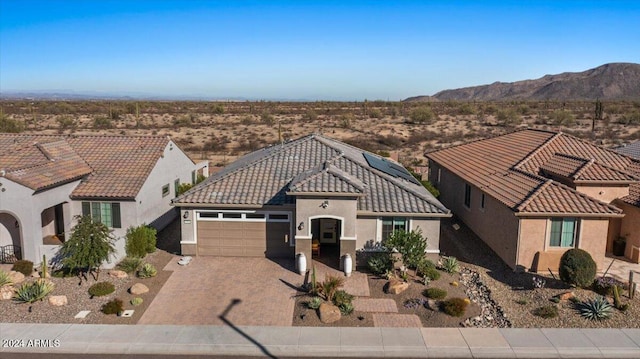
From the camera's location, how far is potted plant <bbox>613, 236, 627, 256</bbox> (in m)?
20.7

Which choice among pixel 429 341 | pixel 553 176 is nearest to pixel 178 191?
pixel 429 341

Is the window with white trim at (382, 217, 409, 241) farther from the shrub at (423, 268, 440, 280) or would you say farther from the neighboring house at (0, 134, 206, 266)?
the neighboring house at (0, 134, 206, 266)

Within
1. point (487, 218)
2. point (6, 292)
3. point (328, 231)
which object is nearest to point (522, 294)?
point (487, 218)

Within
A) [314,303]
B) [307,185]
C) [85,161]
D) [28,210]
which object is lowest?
[314,303]

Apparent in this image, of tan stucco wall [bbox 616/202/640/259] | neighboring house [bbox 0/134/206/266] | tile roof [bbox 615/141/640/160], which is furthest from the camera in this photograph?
tile roof [bbox 615/141/640/160]

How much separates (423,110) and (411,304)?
2468 inches

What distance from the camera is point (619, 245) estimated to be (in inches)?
818

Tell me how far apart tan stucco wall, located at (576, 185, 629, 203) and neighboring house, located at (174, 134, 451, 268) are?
6.80 m

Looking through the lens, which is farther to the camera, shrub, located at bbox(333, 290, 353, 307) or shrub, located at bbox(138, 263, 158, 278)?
shrub, located at bbox(138, 263, 158, 278)

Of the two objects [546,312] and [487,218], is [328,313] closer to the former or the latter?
[546,312]

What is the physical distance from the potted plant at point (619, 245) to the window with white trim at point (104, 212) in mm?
21613

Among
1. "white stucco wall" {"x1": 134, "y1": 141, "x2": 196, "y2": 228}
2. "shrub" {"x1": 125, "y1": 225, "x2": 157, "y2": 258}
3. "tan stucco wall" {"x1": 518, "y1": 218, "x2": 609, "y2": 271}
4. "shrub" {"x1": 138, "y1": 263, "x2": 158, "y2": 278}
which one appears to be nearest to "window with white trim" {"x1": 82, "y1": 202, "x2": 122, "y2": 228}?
"white stucco wall" {"x1": 134, "y1": 141, "x2": 196, "y2": 228}

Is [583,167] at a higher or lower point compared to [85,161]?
higher

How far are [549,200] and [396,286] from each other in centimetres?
722
